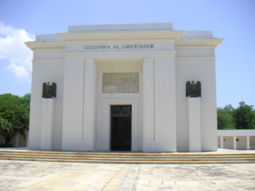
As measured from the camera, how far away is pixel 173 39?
680 inches

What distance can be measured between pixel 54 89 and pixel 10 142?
14.1 meters

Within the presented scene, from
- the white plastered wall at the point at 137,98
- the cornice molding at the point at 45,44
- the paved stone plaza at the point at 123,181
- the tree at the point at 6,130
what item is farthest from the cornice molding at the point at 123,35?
the tree at the point at 6,130

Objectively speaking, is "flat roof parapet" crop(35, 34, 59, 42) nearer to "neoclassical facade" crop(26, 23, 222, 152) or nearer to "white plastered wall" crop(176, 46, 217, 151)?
"neoclassical facade" crop(26, 23, 222, 152)

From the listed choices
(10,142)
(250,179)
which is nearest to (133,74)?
(250,179)

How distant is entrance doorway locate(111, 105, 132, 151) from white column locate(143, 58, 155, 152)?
2.38 metres

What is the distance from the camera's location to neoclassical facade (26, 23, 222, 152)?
1689 cm

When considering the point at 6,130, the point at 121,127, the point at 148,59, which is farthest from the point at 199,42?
the point at 6,130

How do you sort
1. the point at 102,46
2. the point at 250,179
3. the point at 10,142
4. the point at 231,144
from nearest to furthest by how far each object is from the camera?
the point at 250,179
the point at 102,46
the point at 10,142
the point at 231,144

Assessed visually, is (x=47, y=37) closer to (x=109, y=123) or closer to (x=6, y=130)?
(x=109, y=123)

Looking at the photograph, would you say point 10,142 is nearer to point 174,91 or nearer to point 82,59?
point 82,59

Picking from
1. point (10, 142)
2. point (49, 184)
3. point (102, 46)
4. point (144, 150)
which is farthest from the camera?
point (10, 142)

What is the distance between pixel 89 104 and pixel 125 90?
2.86 m

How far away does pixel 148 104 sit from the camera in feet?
54.9

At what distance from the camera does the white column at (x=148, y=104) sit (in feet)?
53.9
